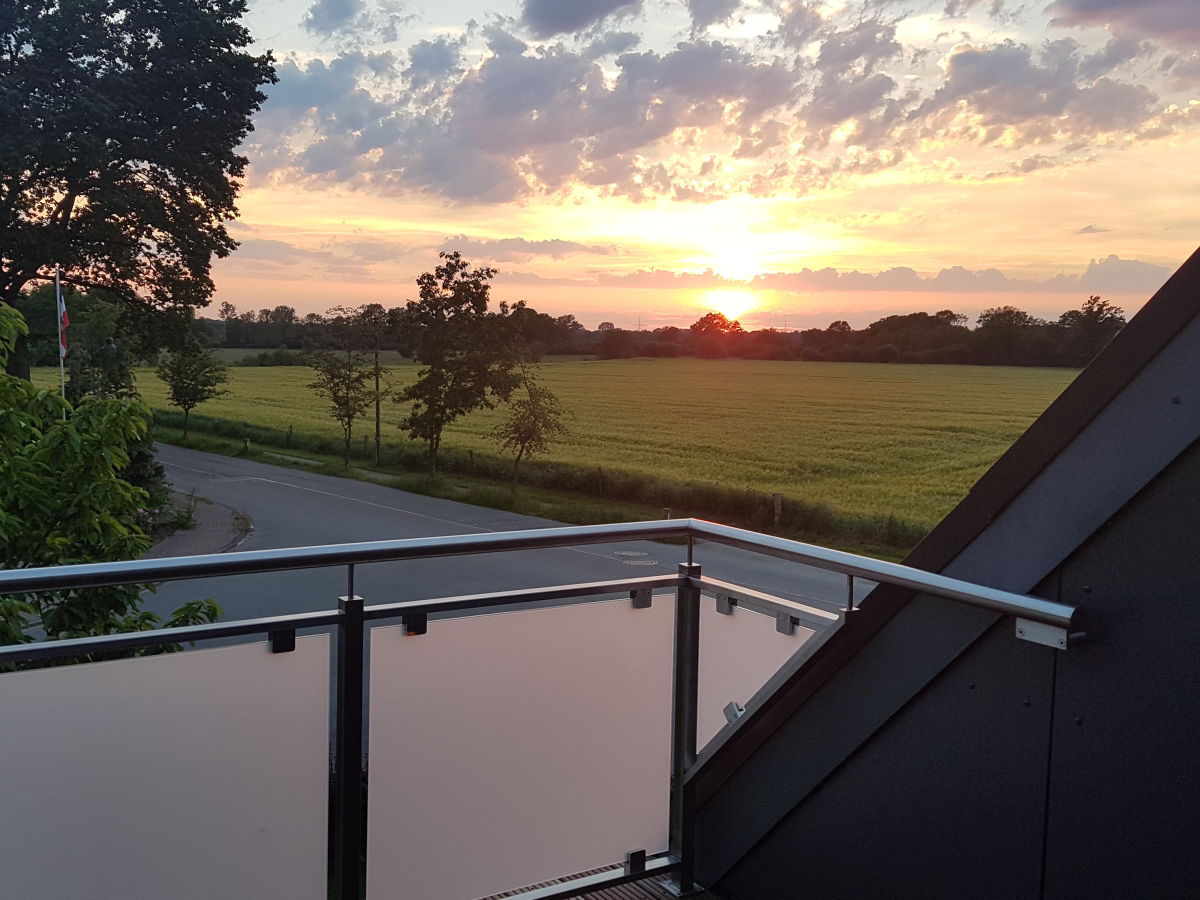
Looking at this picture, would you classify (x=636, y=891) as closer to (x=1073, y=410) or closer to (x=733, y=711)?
(x=733, y=711)

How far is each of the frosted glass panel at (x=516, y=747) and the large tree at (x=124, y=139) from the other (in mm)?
25149

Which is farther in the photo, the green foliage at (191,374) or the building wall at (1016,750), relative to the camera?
the green foliage at (191,374)

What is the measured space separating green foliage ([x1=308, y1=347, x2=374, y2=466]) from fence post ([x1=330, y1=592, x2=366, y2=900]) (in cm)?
2547

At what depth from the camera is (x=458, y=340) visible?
2583 cm

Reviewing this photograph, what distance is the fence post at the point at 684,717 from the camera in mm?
2271

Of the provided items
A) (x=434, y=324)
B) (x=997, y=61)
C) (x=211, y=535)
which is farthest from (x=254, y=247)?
(x=997, y=61)

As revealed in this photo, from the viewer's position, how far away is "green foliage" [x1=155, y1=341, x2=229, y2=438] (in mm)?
27250

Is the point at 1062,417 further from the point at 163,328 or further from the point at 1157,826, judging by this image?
the point at 163,328

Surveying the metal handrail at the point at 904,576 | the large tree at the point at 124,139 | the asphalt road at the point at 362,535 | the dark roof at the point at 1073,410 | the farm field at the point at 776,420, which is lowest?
the asphalt road at the point at 362,535

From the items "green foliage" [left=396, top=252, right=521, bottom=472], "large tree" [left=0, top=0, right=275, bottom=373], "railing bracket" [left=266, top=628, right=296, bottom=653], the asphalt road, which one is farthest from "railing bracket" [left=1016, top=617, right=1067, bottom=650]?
"large tree" [left=0, top=0, right=275, bottom=373]

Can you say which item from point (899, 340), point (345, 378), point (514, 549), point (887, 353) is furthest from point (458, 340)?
point (514, 549)

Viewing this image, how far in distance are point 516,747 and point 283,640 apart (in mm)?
558

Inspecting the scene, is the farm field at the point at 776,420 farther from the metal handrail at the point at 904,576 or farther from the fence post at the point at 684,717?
the metal handrail at the point at 904,576

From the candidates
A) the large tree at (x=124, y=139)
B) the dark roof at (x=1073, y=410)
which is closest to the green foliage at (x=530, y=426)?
the large tree at (x=124, y=139)
